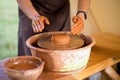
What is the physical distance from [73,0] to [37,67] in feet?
4.22

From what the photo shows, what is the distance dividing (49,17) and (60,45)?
0.49m

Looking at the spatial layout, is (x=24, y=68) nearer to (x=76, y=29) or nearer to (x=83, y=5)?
(x=76, y=29)

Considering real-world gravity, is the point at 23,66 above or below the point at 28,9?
below

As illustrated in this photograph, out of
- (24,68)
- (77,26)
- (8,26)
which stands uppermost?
(77,26)

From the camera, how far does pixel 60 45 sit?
94 cm

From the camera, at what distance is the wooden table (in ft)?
3.04

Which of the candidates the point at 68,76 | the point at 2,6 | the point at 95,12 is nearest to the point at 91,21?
the point at 95,12

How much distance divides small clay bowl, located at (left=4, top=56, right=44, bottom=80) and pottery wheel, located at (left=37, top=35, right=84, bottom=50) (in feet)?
0.28

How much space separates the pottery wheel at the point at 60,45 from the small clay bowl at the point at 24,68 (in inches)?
3.4

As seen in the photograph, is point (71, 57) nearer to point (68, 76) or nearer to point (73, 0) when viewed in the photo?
point (68, 76)

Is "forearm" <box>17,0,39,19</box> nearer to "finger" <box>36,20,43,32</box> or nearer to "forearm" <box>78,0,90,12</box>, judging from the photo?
"finger" <box>36,20,43,32</box>

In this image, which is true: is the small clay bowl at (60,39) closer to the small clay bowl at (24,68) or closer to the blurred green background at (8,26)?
the small clay bowl at (24,68)

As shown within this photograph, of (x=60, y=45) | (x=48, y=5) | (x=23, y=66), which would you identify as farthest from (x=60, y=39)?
(x=48, y=5)

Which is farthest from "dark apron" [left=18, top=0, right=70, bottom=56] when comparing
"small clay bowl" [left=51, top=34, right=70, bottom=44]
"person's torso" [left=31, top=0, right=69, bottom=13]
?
"small clay bowl" [left=51, top=34, right=70, bottom=44]
